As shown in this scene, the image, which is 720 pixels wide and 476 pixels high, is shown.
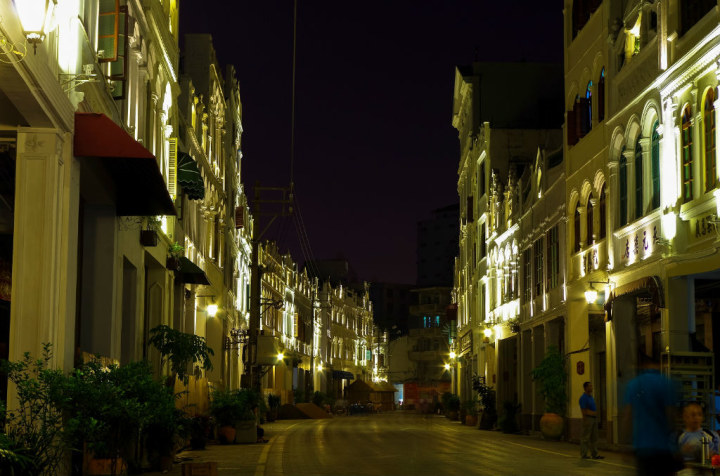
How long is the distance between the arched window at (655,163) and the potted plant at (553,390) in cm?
994

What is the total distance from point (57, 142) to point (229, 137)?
35.4 meters

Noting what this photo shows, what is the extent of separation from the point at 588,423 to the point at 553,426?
397 inches

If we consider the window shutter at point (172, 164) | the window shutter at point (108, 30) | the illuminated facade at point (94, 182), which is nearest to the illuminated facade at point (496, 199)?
the illuminated facade at point (94, 182)

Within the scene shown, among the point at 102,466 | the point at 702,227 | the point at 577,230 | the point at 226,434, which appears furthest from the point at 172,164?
the point at 702,227

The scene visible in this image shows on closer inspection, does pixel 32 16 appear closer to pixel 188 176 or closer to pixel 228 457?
pixel 228 457

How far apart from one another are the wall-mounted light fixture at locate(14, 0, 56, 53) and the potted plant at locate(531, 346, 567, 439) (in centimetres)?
2424

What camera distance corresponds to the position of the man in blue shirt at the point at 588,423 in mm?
22000

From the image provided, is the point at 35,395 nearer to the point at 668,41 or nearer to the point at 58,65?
the point at 58,65

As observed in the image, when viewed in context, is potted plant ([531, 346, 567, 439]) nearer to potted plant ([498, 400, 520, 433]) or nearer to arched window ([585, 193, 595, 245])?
arched window ([585, 193, 595, 245])

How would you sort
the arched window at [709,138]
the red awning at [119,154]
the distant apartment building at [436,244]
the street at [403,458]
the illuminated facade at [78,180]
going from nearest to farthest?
the illuminated facade at [78,180], the red awning at [119,154], the street at [403,458], the arched window at [709,138], the distant apartment building at [436,244]

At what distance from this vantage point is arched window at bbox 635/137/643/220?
25.7m

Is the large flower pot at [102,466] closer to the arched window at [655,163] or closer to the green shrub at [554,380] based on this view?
the arched window at [655,163]

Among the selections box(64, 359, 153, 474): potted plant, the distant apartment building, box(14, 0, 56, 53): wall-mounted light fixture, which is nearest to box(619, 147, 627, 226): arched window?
box(64, 359, 153, 474): potted plant

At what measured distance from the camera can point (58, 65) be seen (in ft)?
48.2
